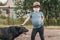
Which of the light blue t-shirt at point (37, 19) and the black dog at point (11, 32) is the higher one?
the light blue t-shirt at point (37, 19)

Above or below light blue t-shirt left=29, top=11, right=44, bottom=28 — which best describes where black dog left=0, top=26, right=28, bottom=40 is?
below

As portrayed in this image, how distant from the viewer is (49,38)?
1363 cm

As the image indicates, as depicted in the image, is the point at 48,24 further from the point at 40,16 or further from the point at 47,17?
the point at 40,16

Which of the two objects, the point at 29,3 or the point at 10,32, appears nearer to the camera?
the point at 10,32

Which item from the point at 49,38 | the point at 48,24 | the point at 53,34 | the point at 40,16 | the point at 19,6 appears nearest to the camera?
the point at 40,16

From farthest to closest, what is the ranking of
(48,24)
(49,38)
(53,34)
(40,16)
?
1. (48,24)
2. (53,34)
3. (49,38)
4. (40,16)

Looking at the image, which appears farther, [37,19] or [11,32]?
[11,32]

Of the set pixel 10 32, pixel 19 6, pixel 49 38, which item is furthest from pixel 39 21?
pixel 19 6

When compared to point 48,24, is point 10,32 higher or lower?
higher

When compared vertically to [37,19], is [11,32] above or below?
below

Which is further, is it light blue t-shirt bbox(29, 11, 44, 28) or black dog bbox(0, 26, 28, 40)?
black dog bbox(0, 26, 28, 40)

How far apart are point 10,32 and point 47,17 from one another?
10.4 m

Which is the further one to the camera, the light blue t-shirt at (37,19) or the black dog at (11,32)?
the black dog at (11,32)

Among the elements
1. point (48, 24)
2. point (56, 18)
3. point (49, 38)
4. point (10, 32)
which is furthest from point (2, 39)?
point (56, 18)
